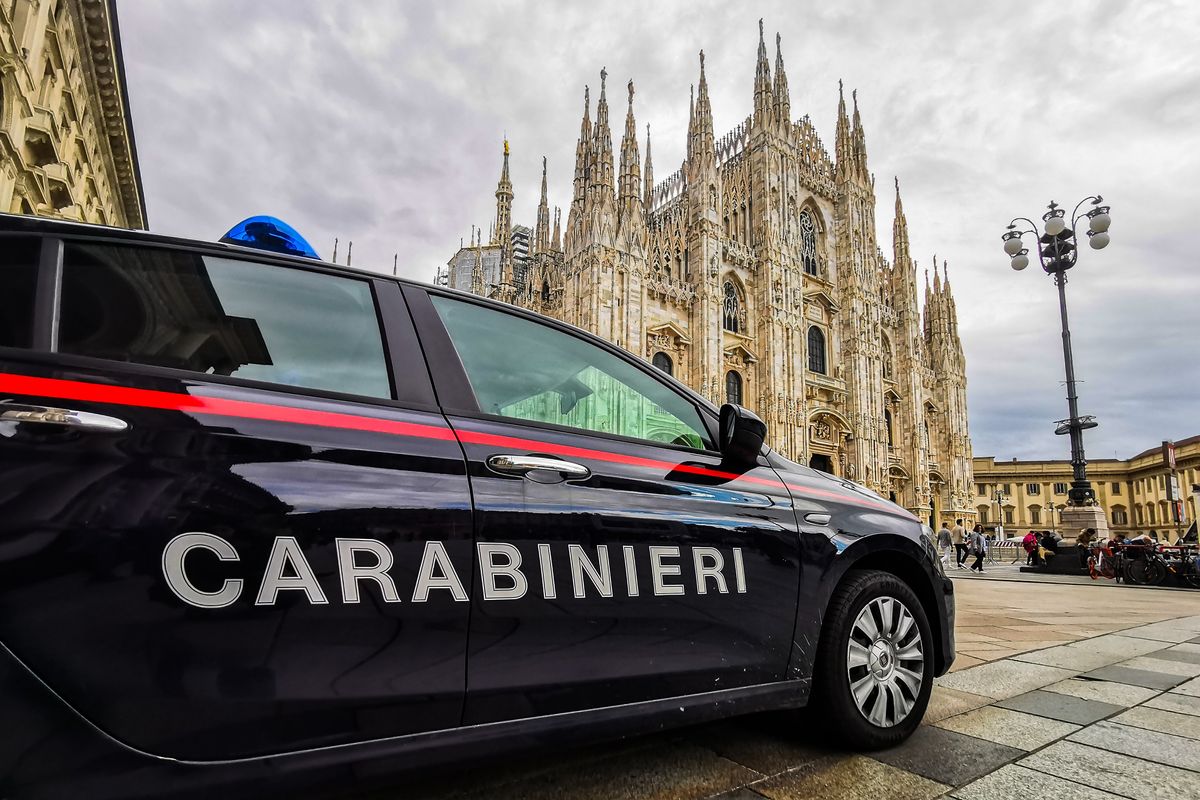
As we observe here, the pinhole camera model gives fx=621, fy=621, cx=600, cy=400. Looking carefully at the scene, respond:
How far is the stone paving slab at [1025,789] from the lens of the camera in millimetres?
1928

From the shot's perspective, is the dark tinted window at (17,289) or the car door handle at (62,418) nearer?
the car door handle at (62,418)

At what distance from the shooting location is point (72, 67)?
13.2 metres

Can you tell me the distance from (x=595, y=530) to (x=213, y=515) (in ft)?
3.06

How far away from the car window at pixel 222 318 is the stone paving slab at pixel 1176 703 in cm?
378

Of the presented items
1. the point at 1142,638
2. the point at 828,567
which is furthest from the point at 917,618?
the point at 1142,638

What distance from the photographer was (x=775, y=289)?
30.7m

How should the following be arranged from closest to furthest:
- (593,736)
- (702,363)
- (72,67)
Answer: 1. (593,736)
2. (72,67)
3. (702,363)

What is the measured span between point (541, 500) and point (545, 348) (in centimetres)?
73

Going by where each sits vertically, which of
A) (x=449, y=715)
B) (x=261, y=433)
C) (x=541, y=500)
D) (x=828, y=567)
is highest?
(x=261, y=433)

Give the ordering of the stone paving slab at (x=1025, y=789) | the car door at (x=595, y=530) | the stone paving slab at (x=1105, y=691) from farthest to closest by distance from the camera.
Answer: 1. the stone paving slab at (x=1105, y=691)
2. the stone paving slab at (x=1025, y=789)
3. the car door at (x=595, y=530)

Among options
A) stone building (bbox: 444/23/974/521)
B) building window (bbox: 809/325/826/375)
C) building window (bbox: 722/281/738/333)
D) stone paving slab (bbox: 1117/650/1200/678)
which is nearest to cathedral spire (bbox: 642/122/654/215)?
stone building (bbox: 444/23/974/521)

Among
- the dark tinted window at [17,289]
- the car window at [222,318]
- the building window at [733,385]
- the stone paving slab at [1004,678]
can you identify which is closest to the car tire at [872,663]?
the stone paving slab at [1004,678]

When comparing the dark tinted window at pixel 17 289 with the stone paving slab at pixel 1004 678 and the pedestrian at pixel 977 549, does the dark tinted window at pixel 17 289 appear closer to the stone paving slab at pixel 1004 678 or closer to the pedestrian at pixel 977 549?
the stone paving slab at pixel 1004 678

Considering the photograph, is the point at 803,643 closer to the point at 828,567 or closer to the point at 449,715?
the point at 828,567
